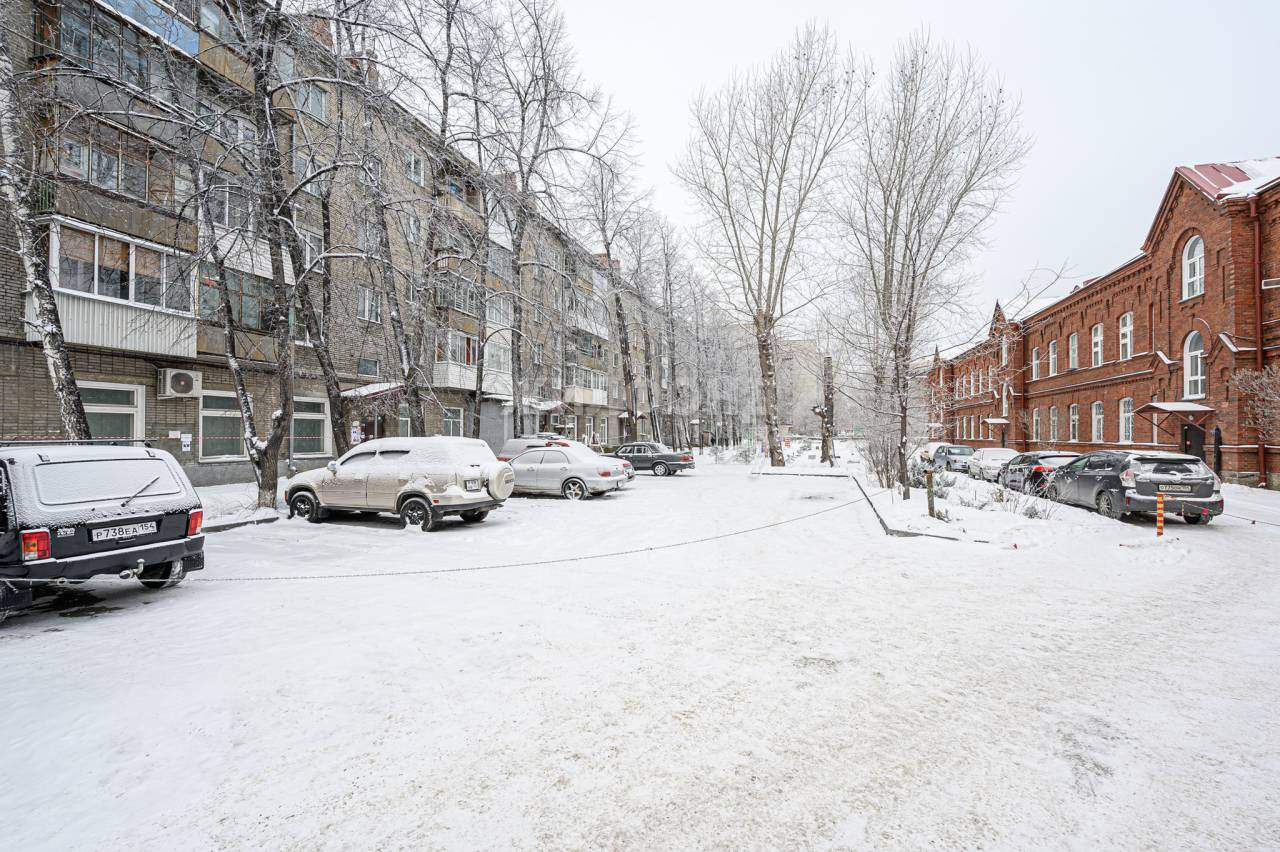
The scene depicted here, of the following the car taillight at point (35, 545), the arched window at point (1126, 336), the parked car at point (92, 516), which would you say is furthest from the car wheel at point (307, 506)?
the arched window at point (1126, 336)

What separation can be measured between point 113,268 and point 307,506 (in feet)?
31.0

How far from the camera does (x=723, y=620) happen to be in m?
5.74

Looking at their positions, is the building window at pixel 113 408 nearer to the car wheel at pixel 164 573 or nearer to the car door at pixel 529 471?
the car door at pixel 529 471

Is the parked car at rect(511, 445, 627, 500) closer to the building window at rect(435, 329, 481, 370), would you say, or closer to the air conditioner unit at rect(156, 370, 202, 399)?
the air conditioner unit at rect(156, 370, 202, 399)

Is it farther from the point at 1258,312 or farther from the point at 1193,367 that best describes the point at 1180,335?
the point at 1258,312

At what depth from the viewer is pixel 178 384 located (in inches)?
698

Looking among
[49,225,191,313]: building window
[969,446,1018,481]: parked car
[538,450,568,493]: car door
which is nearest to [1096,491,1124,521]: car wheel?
[969,446,1018,481]: parked car

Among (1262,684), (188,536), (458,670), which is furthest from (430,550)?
(1262,684)

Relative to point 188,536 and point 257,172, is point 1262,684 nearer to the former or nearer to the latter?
point 188,536

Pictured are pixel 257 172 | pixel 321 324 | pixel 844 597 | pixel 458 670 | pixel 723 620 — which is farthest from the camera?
pixel 321 324

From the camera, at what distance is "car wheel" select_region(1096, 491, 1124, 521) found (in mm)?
12414

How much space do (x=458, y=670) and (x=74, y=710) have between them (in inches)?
94.0

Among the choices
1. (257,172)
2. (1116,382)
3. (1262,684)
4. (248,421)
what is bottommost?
(1262,684)

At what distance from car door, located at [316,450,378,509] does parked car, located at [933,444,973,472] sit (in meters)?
25.5
